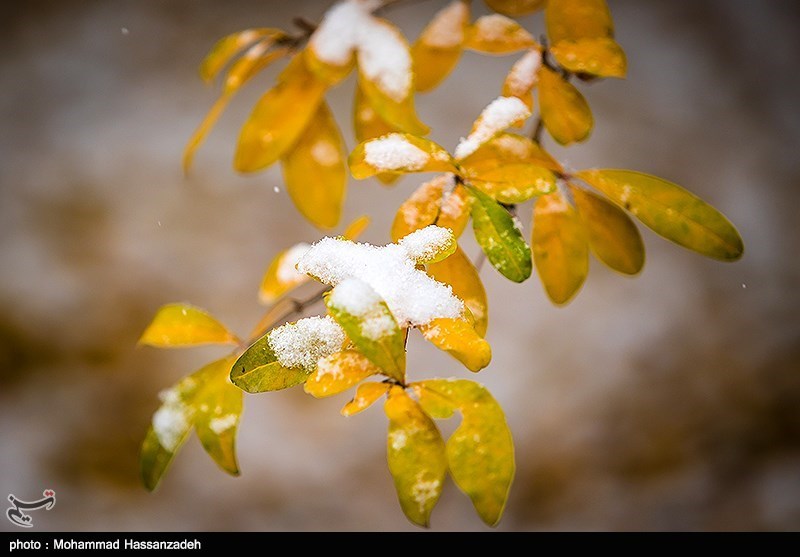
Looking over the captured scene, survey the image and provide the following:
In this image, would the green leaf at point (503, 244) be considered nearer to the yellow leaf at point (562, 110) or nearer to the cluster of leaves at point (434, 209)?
the cluster of leaves at point (434, 209)

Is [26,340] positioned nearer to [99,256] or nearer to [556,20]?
[99,256]

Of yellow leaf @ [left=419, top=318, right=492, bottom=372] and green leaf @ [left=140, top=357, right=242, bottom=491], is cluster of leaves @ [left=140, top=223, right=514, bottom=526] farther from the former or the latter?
green leaf @ [left=140, top=357, right=242, bottom=491]

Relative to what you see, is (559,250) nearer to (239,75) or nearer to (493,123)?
(493,123)

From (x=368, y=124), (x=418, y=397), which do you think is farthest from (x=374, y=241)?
(x=418, y=397)

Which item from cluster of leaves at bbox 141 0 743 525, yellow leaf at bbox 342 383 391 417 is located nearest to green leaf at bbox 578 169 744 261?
cluster of leaves at bbox 141 0 743 525
